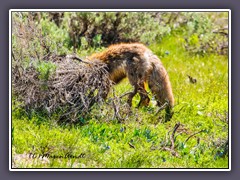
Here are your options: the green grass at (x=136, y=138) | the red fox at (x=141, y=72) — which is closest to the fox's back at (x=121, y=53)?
the red fox at (x=141, y=72)

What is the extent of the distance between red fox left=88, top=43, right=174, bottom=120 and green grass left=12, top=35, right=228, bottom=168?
0.42 ft

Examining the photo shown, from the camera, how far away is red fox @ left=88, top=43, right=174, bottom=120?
884cm

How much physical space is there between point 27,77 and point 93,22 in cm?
237

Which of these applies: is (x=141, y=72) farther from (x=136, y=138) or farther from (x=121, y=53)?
(x=136, y=138)

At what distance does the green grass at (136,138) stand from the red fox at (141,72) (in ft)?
0.42

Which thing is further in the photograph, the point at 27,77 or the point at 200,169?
the point at 27,77

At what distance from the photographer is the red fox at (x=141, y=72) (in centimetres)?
884

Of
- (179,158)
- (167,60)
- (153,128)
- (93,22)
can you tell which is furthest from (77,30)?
(179,158)

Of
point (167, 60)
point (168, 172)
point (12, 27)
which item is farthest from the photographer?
point (167, 60)

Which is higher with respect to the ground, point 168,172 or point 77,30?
point 77,30

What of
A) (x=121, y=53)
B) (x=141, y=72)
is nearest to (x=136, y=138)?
(x=141, y=72)

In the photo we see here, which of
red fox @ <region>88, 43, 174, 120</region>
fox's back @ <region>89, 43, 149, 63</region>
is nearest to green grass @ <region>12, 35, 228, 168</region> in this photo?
red fox @ <region>88, 43, 174, 120</region>

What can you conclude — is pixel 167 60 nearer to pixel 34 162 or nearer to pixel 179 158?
pixel 179 158
